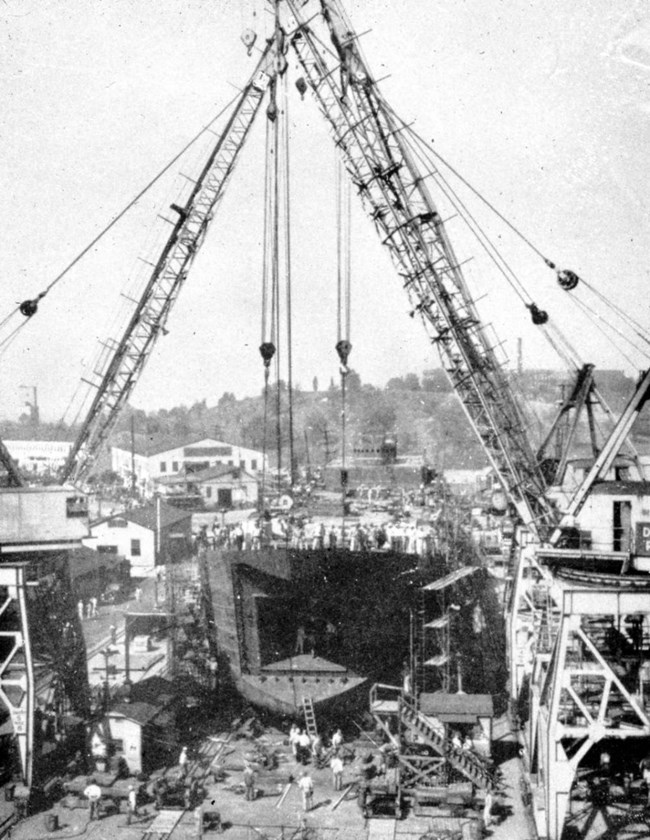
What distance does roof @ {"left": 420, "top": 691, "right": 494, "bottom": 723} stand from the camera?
18.1m

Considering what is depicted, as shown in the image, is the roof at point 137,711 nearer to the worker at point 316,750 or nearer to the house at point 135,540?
the worker at point 316,750

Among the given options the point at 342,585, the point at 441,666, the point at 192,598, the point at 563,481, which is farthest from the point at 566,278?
the point at 192,598

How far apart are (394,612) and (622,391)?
75.5 m

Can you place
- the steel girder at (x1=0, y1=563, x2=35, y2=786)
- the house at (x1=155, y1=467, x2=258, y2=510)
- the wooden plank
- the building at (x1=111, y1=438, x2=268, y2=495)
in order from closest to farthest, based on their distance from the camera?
the wooden plank → the steel girder at (x1=0, y1=563, x2=35, y2=786) → the house at (x1=155, y1=467, x2=258, y2=510) → the building at (x1=111, y1=438, x2=268, y2=495)

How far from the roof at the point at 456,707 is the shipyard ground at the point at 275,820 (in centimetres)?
163

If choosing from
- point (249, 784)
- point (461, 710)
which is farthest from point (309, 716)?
point (461, 710)

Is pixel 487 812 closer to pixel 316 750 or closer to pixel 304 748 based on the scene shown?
pixel 316 750

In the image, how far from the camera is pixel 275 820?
15.5m

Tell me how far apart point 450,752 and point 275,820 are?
442cm

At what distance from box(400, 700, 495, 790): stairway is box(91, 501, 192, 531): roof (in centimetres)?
2272

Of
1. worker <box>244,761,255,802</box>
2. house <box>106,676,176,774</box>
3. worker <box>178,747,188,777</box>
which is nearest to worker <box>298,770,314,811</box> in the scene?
worker <box>244,761,255,802</box>

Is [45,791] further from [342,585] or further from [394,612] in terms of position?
[394,612]

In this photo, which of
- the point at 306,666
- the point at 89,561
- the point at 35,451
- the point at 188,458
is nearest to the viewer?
the point at 306,666

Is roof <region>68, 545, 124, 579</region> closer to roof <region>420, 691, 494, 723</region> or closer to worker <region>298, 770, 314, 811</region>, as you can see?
roof <region>420, 691, 494, 723</region>
